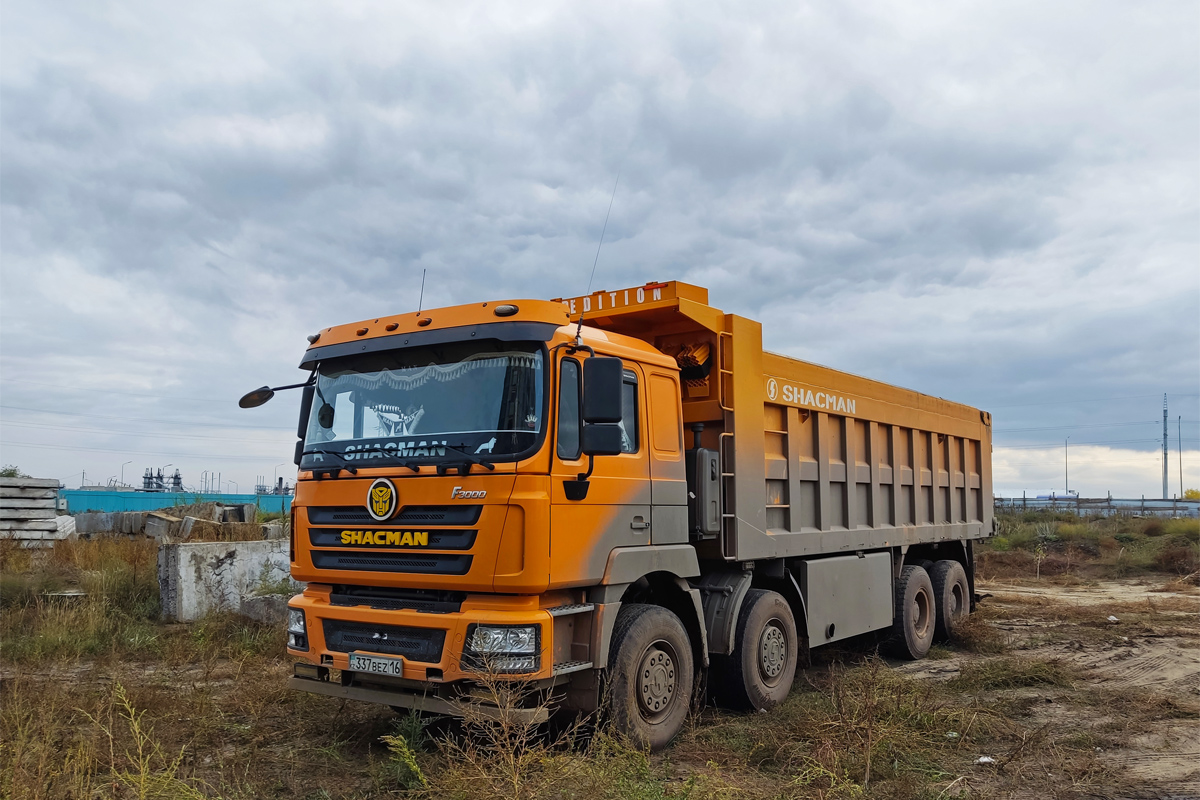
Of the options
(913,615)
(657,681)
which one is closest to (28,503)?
(657,681)

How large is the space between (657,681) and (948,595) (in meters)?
6.38

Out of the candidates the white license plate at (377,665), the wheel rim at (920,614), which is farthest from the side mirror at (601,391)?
the wheel rim at (920,614)

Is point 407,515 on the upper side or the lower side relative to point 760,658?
upper

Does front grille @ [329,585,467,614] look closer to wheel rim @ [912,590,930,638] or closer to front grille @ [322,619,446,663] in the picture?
front grille @ [322,619,446,663]

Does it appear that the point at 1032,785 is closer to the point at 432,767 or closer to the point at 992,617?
the point at 432,767

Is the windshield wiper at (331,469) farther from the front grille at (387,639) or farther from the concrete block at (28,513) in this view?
the concrete block at (28,513)

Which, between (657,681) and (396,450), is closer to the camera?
(396,450)

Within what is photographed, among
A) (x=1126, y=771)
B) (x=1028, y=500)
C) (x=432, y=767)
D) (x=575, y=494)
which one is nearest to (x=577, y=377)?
(x=575, y=494)

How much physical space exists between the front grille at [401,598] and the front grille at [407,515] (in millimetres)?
463

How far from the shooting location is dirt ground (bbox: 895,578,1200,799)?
5918 mm

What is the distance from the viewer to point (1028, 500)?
4128cm

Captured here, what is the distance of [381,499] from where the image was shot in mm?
5582

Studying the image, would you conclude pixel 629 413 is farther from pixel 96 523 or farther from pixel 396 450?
pixel 96 523

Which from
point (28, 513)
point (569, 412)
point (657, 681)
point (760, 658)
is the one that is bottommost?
point (760, 658)
